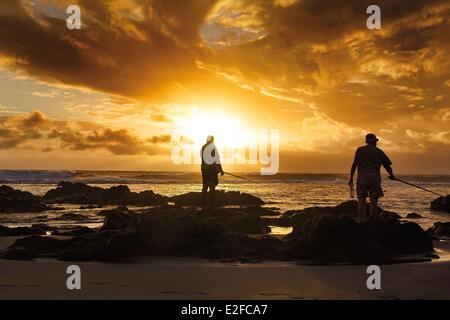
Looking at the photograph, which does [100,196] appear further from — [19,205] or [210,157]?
[210,157]

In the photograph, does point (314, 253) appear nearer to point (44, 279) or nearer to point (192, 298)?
point (192, 298)

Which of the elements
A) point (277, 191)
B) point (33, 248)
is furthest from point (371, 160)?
point (277, 191)

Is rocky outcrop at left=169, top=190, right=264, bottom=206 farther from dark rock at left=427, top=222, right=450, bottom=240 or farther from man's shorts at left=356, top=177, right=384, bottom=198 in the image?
man's shorts at left=356, top=177, right=384, bottom=198

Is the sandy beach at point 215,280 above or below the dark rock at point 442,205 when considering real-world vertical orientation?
above

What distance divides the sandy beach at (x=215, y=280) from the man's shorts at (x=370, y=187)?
2.84 m

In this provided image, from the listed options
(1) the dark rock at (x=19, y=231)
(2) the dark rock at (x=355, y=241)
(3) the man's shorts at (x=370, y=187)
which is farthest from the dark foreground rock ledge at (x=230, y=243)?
(1) the dark rock at (x=19, y=231)

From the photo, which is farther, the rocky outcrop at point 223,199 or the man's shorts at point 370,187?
the rocky outcrop at point 223,199

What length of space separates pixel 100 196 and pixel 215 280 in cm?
2656

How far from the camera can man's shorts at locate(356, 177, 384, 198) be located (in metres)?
11.8

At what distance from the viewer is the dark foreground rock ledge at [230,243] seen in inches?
374

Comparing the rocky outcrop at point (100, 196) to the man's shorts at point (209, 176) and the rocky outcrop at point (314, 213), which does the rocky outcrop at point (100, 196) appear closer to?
the rocky outcrop at point (314, 213)

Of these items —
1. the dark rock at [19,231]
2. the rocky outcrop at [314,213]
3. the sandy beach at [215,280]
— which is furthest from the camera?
the rocky outcrop at [314,213]
